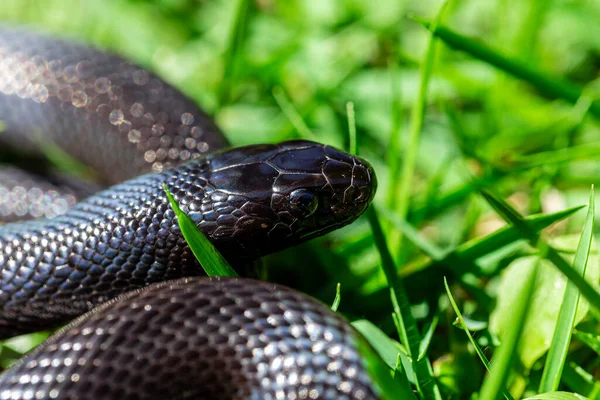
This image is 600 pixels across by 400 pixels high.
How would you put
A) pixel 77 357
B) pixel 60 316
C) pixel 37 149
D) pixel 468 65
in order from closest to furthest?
pixel 77 357, pixel 60 316, pixel 37 149, pixel 468 65

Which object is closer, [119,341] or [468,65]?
[119,341]

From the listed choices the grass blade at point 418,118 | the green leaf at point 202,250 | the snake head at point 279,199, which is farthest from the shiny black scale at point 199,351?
the grass blade at point 418,118

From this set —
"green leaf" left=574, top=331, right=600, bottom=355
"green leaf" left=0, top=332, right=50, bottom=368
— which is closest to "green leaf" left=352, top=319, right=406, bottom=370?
"green leaf" left=574, top=331, right=600, bottom=355

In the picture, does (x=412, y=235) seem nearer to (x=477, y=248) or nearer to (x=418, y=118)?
(x=477, y=248)

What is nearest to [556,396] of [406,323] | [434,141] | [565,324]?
[565,324]

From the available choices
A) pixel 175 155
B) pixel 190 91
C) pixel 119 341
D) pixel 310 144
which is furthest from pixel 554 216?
pixel 190 91

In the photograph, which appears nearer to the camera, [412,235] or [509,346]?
[509,346]

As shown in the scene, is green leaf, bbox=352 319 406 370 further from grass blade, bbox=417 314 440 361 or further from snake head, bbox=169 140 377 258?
snake head, bbox=169 140 377 258

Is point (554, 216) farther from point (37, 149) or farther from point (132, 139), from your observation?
point (37, 149)
